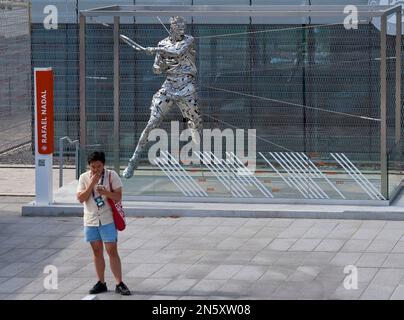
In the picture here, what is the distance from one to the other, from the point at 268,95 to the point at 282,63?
82 centimetres

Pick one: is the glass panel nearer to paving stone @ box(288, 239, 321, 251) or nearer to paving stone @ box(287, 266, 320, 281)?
paving stone @ box(288, 239, 321, 251)

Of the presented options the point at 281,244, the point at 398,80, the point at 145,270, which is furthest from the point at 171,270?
the point at 398,80

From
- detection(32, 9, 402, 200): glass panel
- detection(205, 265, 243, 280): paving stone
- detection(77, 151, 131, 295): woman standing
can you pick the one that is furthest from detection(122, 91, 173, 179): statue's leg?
detection(77, 151, 131, 295): woman standing

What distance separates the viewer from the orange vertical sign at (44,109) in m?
18.1

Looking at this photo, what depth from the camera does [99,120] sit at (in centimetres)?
2017

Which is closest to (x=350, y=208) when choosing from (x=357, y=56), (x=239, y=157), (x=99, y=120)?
(x=239, y=157)

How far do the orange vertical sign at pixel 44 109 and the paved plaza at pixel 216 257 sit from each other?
3.69 ft

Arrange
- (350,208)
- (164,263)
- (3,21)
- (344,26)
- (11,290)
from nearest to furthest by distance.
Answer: (11,290)
(164,263)
(350,208)
(344,26)
(3,21)

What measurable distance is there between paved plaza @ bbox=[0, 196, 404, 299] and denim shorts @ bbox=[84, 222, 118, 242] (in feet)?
2.05

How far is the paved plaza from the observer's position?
13.4 metres

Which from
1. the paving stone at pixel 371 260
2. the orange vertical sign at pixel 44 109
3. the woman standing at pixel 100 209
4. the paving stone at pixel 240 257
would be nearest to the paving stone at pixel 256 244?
the paving stone at pixel 240 257

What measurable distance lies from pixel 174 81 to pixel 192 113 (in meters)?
0.57

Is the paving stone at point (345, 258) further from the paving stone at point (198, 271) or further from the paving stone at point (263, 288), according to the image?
the paving stone at point (198, 271)
